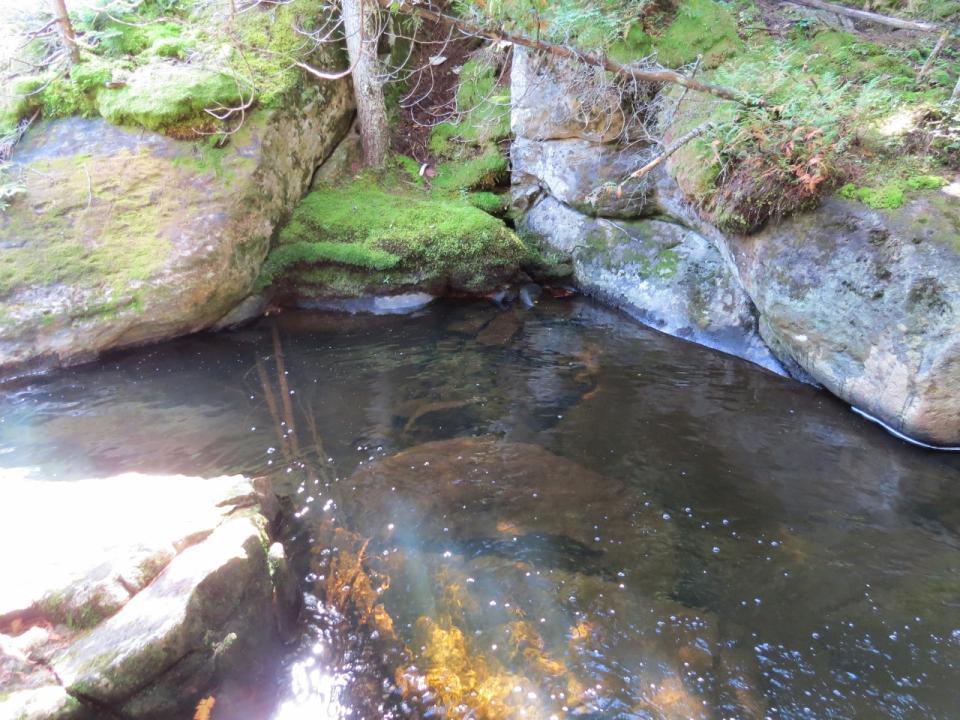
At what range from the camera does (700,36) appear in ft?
23.1

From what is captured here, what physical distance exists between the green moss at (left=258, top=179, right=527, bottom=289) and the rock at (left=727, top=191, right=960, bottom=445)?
12.1 ft

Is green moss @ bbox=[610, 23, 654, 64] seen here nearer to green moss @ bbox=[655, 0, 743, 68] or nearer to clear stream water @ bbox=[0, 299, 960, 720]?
green moss @ bbox=[655, 0, 743, 68]

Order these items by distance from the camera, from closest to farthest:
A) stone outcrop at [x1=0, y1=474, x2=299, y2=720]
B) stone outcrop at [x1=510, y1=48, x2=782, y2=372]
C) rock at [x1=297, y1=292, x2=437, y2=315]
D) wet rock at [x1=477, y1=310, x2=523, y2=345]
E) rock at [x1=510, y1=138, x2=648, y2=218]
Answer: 1. stone outcrop at [x1=0, y1=474, x2=299, y2=720]
2. stone outcrop at [x1=510, y1=48, x2=782, y2=372]
3. wet rock at [x1=477, y1=310, x2=523, y2=345]
4. rock at [x1=510, y1=138, x2=648, y2=218]
5. rock at [x1=297, y1=292, x2=437, y2=315]

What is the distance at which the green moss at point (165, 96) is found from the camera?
7352 mm

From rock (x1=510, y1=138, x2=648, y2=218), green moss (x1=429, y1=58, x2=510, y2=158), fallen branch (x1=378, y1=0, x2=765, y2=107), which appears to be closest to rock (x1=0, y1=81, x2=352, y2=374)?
green moss (x1=429, y1=58, x2=510, y2=158)

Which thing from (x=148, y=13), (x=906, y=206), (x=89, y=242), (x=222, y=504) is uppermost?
(x=148, y=13)

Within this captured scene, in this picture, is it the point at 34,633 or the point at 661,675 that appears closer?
the point at 34,633

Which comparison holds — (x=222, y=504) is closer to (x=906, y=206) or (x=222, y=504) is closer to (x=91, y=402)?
(x=91, y=402)

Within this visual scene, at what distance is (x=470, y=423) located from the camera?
555cm

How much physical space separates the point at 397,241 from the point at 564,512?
200 inches

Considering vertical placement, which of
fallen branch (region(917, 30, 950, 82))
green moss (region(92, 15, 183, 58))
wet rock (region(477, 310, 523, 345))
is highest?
green moss (region(92, 15, 183, 58))

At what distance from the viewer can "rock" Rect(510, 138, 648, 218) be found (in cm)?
785

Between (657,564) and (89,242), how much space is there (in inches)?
291

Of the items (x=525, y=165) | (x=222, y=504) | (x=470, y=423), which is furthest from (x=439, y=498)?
(x=525, y=165)
